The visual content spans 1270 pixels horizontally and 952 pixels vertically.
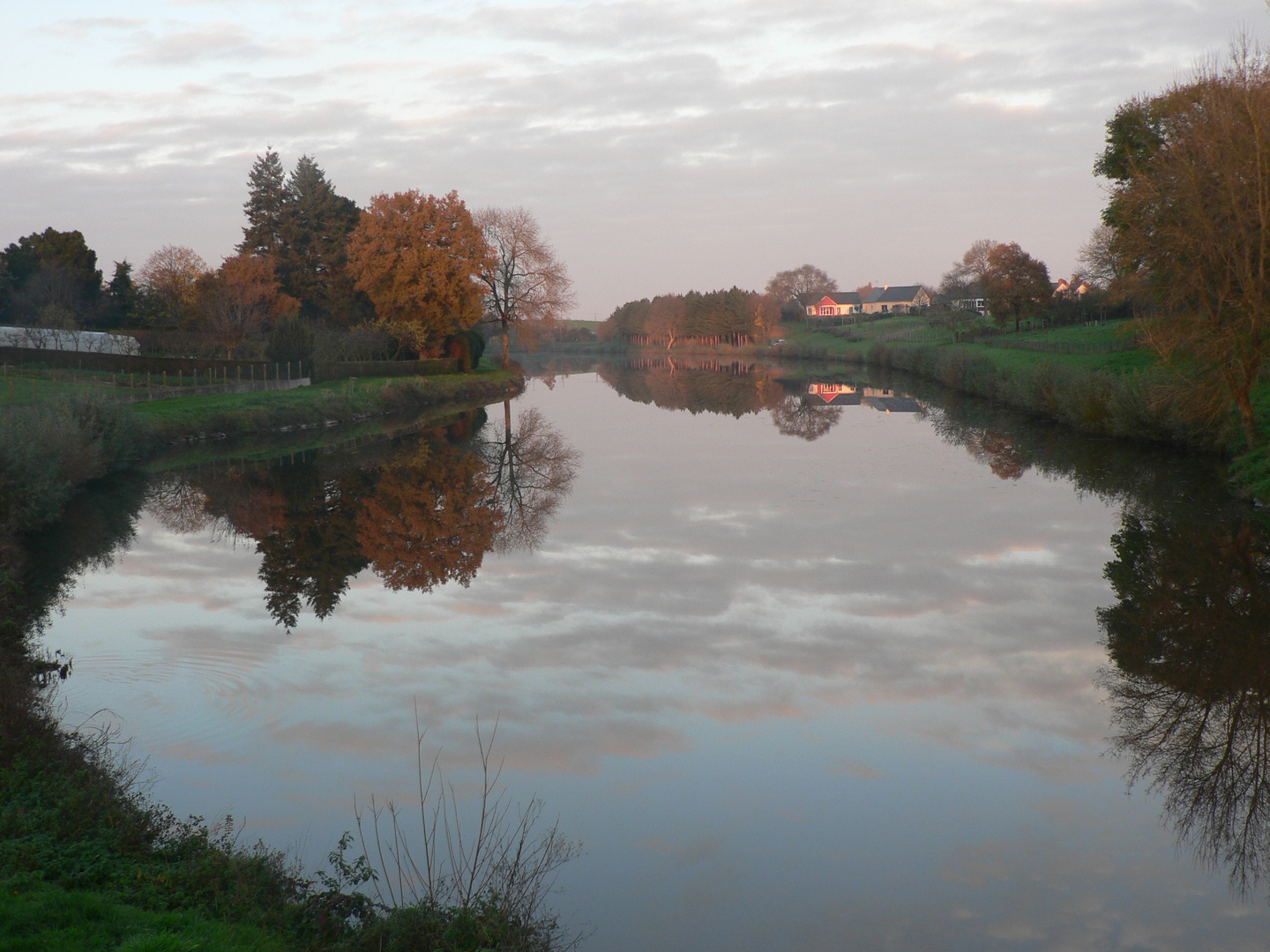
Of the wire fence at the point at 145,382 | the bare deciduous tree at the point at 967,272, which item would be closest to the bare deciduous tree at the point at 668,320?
the bare deciduous tree at the point at 967,272

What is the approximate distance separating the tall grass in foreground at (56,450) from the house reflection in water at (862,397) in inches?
1050

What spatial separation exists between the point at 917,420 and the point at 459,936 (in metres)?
31.2

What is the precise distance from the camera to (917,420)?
3381 centimetres

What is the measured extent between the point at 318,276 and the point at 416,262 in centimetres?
1139

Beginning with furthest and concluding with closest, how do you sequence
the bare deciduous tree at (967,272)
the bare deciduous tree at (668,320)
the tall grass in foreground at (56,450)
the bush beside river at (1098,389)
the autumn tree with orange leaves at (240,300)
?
the bare deciduous tree at (668,320)
the bare deciduous tree at (967,272)
the autumn tree with orange leaves at (240,300)
the bush beside river at (1098,389)
the tall grass in foreground at (56,450)

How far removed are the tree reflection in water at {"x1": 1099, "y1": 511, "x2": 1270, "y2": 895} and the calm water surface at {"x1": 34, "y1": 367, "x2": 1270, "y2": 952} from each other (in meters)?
0.12

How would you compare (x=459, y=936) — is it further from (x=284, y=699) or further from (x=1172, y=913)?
(x=284, y=699)

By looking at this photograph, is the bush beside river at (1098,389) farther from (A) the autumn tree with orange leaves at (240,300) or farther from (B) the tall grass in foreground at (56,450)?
(A) the autumn tree with orange leaves at (240,300)

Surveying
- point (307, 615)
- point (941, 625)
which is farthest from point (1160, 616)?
point (307, 615)

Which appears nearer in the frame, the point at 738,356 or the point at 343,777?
the point at 343,777

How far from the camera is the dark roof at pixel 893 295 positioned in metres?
148

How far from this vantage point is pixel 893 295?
15100 cm

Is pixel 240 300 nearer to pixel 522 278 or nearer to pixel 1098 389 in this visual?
pixel 522 278

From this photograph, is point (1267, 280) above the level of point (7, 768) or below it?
above
